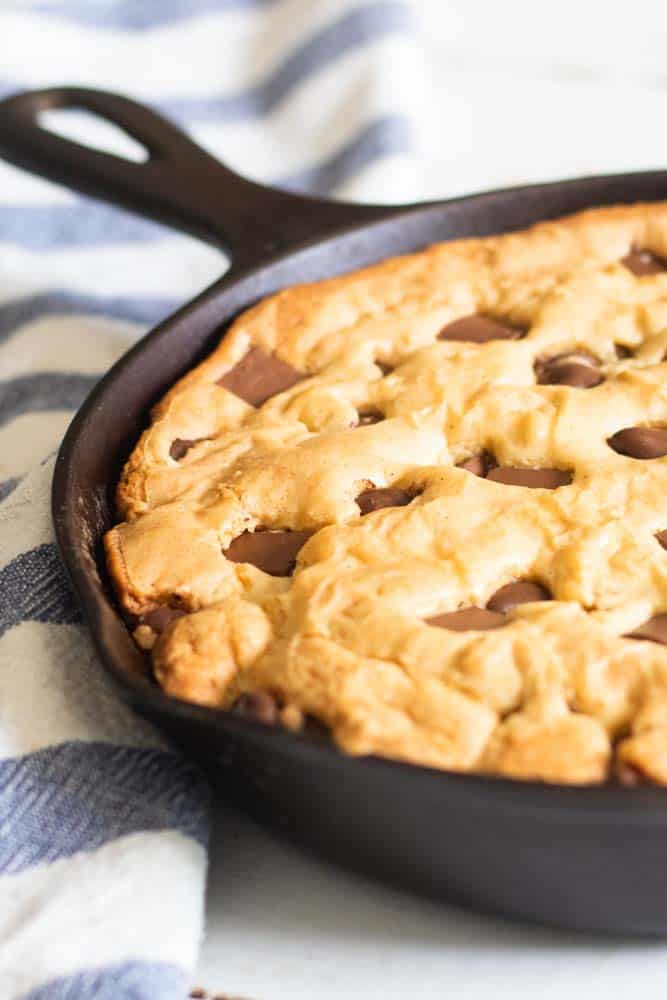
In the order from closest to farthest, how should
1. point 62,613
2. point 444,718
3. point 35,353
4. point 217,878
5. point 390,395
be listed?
point 444,718, point 217,878, point 62,613, point 390,395, point 35,353

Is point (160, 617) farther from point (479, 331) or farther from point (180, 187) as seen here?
point (180, 187)

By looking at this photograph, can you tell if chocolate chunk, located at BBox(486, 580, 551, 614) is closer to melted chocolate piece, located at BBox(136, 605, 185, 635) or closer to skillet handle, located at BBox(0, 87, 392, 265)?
melted chocolate piece, located at BBox(136, 605, 185, 635)

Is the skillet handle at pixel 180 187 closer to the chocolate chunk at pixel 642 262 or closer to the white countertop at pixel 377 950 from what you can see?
the chocolate chunk at pixel 642 262

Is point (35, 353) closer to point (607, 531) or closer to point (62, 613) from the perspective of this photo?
point (62, 613)

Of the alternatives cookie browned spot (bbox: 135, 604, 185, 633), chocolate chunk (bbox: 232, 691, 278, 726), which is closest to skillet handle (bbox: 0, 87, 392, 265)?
cookie browned spot (bbox: 135, 604, 185, 633)

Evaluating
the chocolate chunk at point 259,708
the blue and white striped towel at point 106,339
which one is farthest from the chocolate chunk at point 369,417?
the chocolate chunk at point 259,708

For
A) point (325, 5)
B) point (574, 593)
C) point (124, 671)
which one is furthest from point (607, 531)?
point (325, 5)

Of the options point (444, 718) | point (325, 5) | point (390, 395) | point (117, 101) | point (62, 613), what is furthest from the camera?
point (325, 5)

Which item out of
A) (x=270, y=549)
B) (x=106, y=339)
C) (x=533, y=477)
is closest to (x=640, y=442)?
(x=533, y=477)
